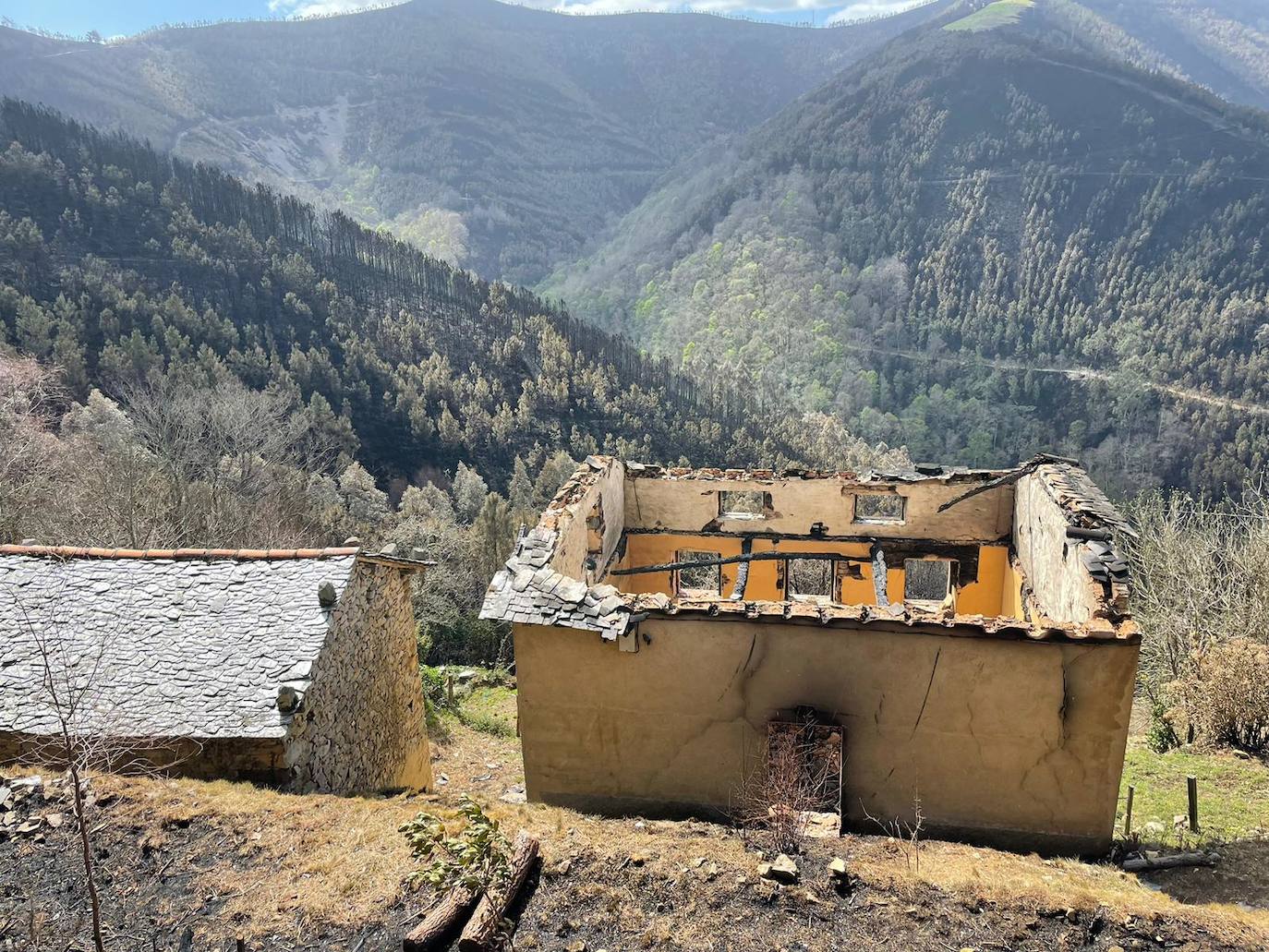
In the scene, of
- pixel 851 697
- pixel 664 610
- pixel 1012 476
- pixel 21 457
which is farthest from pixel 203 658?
pixel 21 457

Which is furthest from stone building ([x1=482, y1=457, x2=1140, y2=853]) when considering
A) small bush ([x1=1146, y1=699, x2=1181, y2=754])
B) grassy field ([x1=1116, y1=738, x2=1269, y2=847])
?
small bush ([x1=1146, y1=699, x2=1181, y2=754])

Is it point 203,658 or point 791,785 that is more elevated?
point 203,658

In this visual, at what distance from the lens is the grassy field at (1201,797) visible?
11.1 metres

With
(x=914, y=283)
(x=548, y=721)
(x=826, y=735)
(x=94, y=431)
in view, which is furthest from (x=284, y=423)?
(x=914, y=283)

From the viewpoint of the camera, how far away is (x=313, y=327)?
63312 mm

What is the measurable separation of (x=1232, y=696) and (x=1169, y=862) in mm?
6572

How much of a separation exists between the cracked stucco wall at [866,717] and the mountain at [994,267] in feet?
285

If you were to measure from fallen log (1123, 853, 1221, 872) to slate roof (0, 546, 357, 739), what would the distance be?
34.6 ft

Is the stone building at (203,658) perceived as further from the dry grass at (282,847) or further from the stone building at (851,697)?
the stone building at (851,697)

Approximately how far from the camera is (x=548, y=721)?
1062 cm

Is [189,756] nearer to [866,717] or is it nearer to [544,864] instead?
[544,864]

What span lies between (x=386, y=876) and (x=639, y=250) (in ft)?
555

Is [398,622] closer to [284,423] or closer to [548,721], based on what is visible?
[548,721]

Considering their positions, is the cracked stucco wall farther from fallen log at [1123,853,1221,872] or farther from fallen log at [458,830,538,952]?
fallen log at [458,830,538,952]
